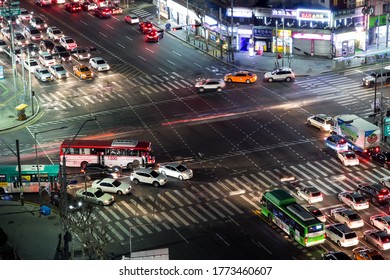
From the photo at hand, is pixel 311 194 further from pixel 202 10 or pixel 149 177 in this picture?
pixel 202 10

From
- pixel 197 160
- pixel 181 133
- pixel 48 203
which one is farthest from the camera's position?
pixel 181 133

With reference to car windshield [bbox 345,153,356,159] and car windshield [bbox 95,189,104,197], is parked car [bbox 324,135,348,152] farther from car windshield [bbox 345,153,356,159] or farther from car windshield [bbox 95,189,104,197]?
car windshield [bbox 95,189,104,197]

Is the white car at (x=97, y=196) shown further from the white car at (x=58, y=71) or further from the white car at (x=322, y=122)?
the white car at (x=58, y=71)

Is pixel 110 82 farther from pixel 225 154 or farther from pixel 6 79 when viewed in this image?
pixel 225 154

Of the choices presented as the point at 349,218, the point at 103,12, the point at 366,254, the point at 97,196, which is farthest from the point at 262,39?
the point at 366,254

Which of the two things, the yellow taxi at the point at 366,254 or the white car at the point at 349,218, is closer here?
the yellow taxi at the point at 366,254

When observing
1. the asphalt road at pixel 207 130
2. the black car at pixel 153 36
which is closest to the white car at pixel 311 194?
the asphalt road at pixel 207 130

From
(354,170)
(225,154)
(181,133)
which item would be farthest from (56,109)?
(354,170)
